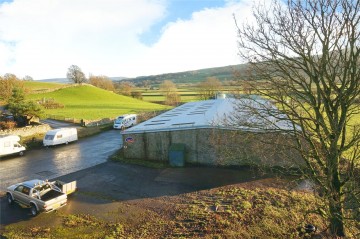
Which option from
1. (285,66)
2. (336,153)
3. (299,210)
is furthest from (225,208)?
(285,66)

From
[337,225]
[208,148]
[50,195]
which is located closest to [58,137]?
[50,195]

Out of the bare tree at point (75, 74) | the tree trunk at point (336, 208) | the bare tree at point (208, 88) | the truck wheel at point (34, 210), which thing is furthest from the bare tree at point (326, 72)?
the bare tree at point (75, 74)

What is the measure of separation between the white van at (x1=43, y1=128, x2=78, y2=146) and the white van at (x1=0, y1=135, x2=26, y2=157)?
2.85 m

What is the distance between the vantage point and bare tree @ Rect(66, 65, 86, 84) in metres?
110

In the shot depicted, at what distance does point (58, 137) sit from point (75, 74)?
88924mm

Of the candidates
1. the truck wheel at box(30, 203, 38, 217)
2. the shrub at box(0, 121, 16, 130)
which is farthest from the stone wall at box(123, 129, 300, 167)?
the shrub at box(0, 121, 16, 130)

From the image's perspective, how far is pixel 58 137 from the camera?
95.3 ft

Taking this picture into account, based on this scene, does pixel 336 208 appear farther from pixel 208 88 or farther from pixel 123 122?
pixel 208 88

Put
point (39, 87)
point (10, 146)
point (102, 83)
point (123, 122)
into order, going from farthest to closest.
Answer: point (102, 83) < point (39, 87) < point (123, 122) < point (10, 146)

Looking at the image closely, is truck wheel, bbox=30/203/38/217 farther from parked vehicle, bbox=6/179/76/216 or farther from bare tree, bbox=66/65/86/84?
bare tree, bbox=66/65/86/84

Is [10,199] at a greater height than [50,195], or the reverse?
[50,195]

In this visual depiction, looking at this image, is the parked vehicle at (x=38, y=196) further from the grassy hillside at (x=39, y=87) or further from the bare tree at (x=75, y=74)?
the bare tree at (x=75, y=74)

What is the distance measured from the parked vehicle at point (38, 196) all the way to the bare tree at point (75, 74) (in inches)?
3969

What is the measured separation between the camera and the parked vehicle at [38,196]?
47.9 ft
